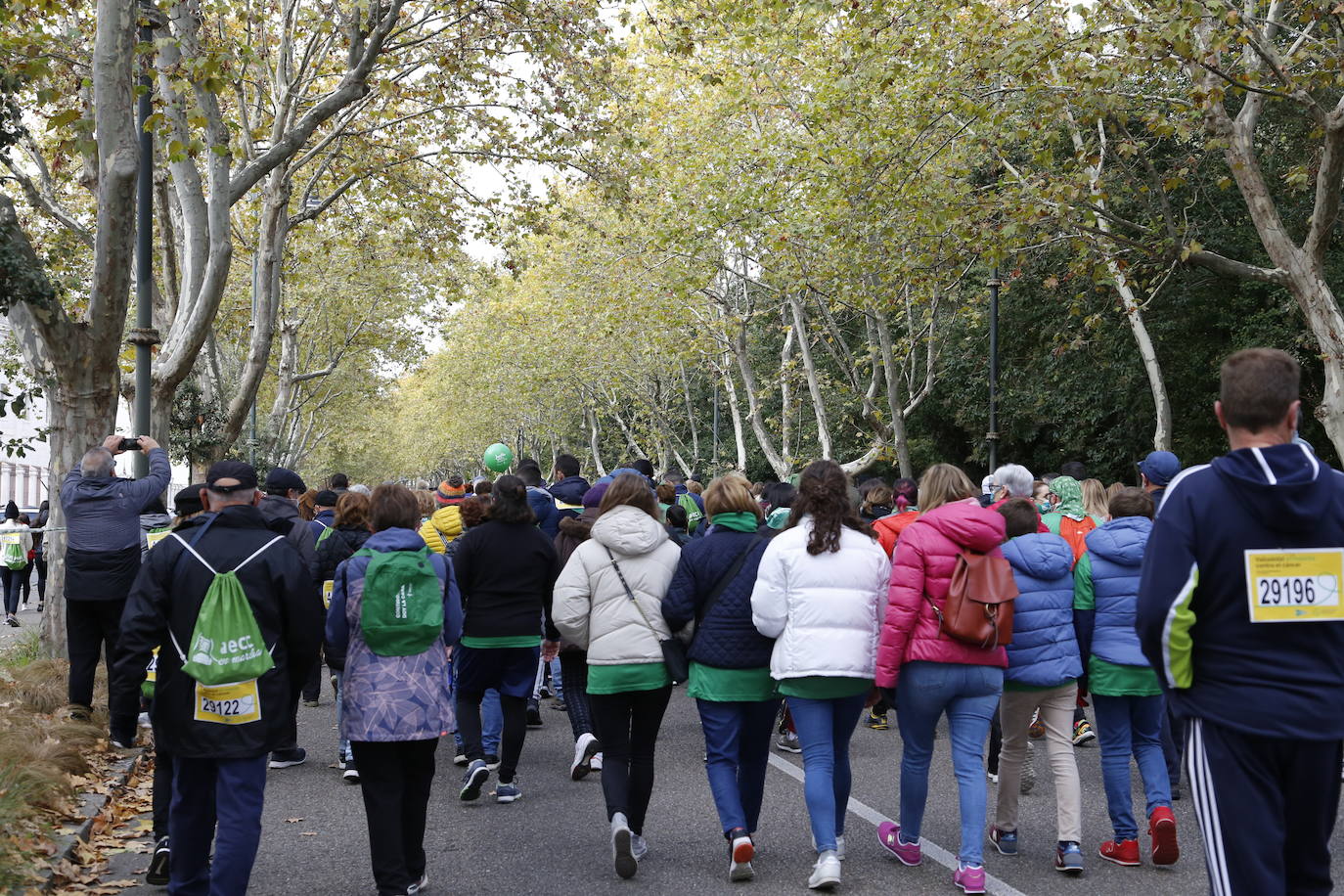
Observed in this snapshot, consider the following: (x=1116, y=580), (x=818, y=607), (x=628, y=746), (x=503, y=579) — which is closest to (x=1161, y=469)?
(x=1116, y=580)

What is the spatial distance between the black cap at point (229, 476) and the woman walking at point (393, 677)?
67 centimetres

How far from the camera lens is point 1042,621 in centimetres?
615

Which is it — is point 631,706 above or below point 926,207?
below

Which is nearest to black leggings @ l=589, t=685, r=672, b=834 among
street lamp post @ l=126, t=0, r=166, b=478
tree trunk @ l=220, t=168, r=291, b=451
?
street lamp post @ l=126, t=0, r=166, b=478

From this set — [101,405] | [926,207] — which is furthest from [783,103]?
[101,405]

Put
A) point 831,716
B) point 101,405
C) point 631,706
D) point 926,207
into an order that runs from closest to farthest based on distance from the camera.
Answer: point 831,716, point 631,706, point 101,405, point 926,207

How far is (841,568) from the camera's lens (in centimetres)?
575

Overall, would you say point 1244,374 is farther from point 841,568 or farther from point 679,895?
point 679,895

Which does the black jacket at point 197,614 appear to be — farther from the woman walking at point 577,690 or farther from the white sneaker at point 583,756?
the white sneaker at point 583,756

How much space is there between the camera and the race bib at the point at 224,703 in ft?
15.9

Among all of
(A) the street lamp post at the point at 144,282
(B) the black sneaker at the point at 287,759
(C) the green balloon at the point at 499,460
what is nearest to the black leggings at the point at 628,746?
(B) the black sneaker at the point at 287,759

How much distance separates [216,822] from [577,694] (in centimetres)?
363

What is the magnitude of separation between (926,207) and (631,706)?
35.3 feet

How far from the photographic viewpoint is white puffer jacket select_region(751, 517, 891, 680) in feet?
18.6
